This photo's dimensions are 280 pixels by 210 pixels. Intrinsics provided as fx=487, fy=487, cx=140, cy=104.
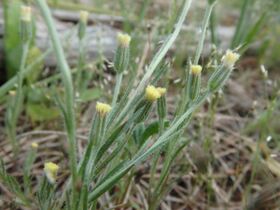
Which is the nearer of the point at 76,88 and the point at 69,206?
the point at 69,206

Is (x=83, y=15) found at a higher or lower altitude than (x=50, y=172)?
higher

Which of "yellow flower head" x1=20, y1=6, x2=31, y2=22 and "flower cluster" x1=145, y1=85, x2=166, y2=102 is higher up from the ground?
"yellow flower head" x1=20, y1=6, x2=31, y2=22

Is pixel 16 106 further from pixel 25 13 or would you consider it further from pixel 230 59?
pixel 230 59

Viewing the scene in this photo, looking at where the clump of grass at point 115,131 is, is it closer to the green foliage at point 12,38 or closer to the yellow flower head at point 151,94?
the yellow flower head at point 151,94

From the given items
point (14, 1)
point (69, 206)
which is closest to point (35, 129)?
point (14, 1)

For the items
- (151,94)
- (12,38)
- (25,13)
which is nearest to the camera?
(151,94)

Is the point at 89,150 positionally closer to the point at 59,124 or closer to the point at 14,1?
the point at 59,124

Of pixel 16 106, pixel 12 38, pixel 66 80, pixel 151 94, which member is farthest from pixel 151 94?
pixel 12 38

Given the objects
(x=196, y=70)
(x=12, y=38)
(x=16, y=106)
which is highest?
(x=196, y=70)

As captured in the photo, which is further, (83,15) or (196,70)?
(83,15)

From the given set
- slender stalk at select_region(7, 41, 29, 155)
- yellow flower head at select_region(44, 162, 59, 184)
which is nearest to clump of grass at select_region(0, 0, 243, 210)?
yellow flower head at select_region(44, 162, 59, 184)

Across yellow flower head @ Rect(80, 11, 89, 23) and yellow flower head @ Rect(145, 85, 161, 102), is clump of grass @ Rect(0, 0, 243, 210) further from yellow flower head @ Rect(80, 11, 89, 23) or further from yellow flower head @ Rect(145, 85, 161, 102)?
yellow flower head @ Rect(80, 11, 89, 23)
